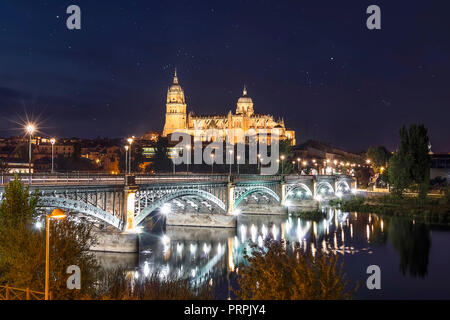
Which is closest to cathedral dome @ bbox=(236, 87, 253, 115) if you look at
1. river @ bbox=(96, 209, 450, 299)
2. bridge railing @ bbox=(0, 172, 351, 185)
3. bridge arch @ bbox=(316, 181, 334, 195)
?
bridge arch @ bbox=(316, 181, 334, 195)

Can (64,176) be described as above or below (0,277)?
above

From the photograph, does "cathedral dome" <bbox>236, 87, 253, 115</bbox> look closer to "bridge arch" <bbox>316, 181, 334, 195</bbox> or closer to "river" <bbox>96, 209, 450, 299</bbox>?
"bridge arch" <bbox>316, 181, 334, 195</bbox>

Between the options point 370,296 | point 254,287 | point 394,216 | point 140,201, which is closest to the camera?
point 254,287

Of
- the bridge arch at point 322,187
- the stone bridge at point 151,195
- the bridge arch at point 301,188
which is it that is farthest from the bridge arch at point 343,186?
the stone bridge at point 151,195

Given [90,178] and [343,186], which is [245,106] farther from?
[90,178]

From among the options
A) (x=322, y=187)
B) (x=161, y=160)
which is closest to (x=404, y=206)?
(x=322, y=187)

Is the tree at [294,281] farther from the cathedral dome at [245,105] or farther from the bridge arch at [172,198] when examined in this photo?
the cathedral dome at [245,105]

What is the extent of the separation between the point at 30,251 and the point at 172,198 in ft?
→ 75.7

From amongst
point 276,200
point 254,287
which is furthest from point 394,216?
point 254,287

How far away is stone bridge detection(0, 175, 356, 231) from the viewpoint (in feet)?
97.2

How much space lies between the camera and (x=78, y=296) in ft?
61.0

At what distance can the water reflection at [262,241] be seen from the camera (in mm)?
36138
